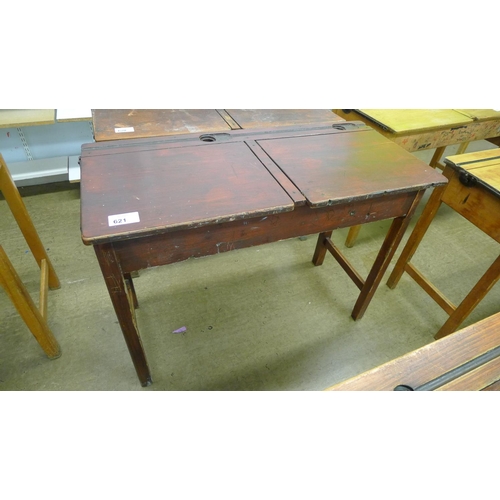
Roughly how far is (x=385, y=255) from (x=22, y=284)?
146cm

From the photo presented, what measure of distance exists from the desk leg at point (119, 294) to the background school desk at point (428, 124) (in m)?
1.45

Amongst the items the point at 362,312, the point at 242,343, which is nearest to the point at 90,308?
the point at 242,343

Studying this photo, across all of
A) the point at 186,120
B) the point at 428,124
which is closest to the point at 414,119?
the point at 428,124

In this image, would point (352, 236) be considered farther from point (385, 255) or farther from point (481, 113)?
point (481, 113)

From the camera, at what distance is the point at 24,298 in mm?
1187

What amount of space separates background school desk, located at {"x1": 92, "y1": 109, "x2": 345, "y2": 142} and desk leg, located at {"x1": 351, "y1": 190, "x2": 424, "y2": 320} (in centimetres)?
58

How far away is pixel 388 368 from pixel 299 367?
87cm

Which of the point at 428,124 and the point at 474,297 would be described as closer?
the point at 474,297

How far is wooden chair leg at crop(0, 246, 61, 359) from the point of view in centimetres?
110

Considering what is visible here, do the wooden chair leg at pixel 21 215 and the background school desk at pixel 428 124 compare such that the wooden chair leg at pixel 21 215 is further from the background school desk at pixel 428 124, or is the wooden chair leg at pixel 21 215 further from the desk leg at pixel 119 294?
the background school desk at pixel 428 124

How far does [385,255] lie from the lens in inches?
53.3

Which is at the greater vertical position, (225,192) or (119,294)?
(225,192)

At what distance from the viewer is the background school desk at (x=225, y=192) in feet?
2.73

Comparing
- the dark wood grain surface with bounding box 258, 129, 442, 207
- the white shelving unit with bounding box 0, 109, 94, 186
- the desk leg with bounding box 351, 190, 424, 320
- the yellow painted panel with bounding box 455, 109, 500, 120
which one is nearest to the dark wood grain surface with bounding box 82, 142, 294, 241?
the dark wood grain surface with bounding box 258, 129, 442, 207
